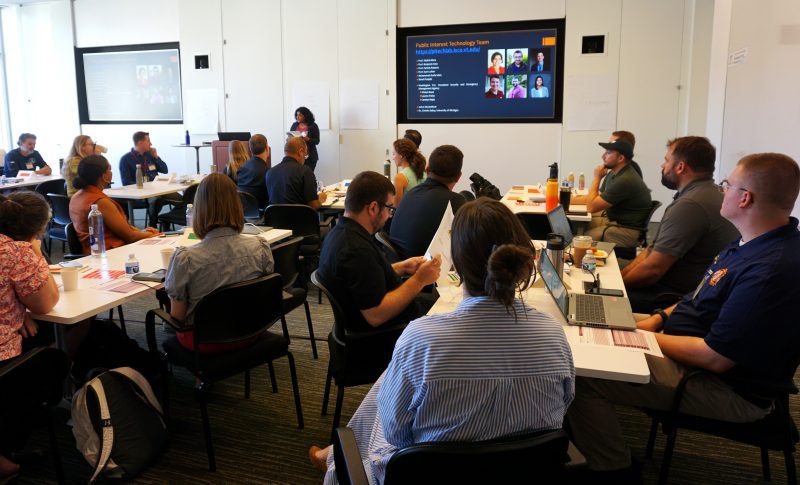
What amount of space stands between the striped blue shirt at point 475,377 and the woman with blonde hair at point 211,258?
1.37 meters

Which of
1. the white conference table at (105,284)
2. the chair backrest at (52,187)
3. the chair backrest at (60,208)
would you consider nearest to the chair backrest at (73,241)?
the white conference table at (105,284)

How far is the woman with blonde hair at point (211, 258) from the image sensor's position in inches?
96.0

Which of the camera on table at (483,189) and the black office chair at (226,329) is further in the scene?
the camera on table at (483,189)

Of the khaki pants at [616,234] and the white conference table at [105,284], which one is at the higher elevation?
the white conference table at [105,284]

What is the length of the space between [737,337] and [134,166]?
6.93 meters

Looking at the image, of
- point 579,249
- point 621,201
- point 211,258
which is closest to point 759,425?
point 579,249

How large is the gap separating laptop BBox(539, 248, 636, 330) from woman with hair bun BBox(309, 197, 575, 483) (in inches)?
30.8

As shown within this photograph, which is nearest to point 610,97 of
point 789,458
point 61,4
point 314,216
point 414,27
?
point 414,27

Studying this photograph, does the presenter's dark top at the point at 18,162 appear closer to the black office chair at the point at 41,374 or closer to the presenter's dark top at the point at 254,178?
the presenter's dark top at the point at 254,178

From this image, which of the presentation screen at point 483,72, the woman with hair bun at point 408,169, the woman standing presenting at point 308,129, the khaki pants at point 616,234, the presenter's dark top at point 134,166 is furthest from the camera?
the woman standing presenting at point 308,129

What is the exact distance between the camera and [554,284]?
2.37 meters

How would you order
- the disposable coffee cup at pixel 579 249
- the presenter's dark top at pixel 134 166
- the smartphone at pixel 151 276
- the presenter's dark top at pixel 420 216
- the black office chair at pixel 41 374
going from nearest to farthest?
the black office chair at pixel 41 374, the smartphone at pixel 151 276, the disposable coffee cup at pixel 579 249, the presenter's dark top at pixel 420 216, the presenter's dark top at pixel 134 166

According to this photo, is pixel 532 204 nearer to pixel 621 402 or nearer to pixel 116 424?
pixel 621 402

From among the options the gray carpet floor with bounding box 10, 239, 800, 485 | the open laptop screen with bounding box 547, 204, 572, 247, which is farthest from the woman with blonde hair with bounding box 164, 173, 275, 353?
the open laptop screen with bounding box 547, 204, 572, 247
